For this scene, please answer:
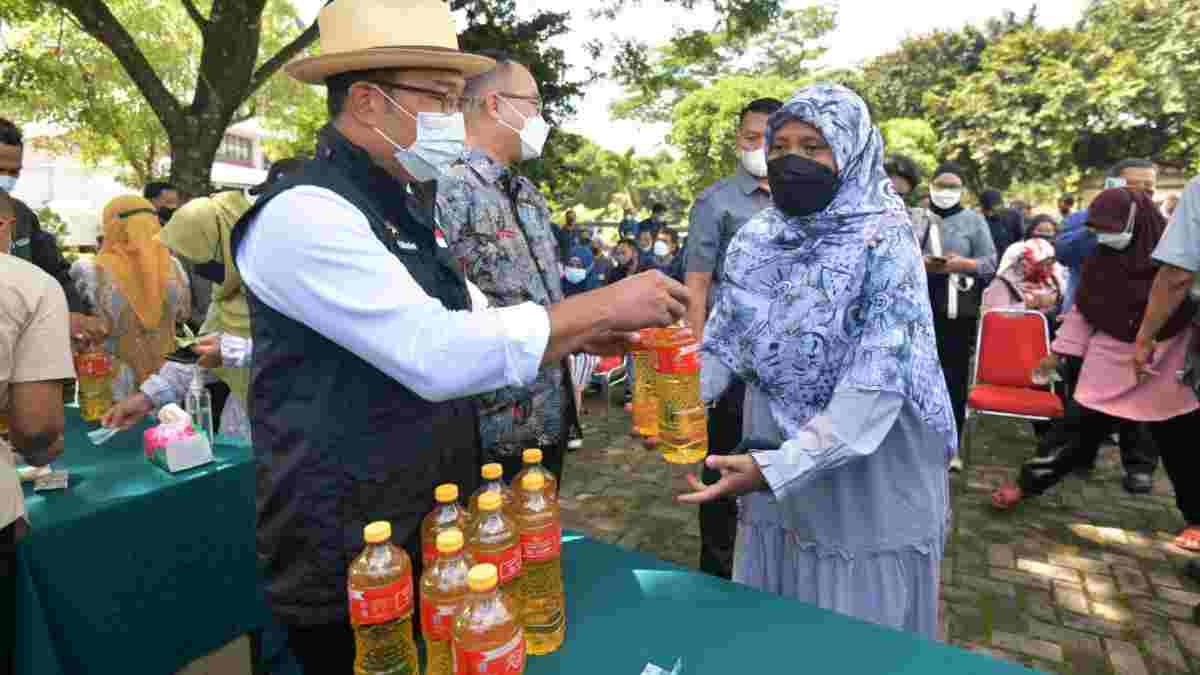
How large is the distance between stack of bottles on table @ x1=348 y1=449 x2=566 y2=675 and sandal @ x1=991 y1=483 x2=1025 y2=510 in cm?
421

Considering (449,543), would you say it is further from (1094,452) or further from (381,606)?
(1094,452)

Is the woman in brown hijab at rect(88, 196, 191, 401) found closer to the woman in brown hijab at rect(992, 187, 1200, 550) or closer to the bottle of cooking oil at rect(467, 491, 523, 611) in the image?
the bottle of cooking oil at rect(467, 491, 523, 611)

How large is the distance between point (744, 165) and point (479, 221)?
71.5 inches

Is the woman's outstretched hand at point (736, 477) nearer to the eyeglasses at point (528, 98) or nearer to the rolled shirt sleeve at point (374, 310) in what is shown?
the rolled shirt sleeve at point (374, 310)

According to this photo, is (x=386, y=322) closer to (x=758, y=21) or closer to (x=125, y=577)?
(x=125, y=577)

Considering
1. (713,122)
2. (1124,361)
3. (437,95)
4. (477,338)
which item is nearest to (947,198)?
(1124,361)

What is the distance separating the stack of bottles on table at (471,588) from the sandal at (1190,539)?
4.37m

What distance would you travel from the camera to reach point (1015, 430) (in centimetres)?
633

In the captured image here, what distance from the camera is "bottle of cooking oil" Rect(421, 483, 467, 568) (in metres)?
1.36

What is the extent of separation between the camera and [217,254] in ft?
10.2

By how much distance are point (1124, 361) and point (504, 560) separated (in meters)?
4.43

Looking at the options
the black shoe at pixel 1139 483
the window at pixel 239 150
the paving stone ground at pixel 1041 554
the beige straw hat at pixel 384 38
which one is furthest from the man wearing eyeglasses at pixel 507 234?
the window at pixel 239 150

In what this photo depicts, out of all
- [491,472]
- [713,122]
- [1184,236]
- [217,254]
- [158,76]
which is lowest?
[491,472]

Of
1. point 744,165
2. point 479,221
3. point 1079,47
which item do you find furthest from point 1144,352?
point 1079,47
